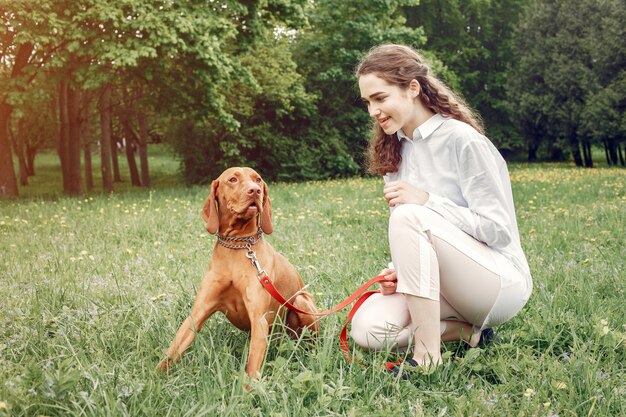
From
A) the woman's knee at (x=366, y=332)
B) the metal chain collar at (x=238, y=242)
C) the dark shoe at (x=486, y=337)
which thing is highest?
the metal chain collar at (x=238, y=242)

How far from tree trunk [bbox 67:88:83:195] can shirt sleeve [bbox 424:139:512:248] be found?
1490 cm

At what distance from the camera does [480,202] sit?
2.93 metres

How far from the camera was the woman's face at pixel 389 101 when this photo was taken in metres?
3.08

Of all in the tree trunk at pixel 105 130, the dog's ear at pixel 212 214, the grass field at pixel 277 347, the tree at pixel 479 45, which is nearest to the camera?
the grass field at pixel 277 347

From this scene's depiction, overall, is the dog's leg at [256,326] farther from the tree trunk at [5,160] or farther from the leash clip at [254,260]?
the tree trunk at [5,160]

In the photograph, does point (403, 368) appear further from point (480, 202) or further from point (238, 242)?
point (238, 242)

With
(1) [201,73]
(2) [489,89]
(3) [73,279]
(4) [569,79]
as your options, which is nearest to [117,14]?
(1) [201,73]

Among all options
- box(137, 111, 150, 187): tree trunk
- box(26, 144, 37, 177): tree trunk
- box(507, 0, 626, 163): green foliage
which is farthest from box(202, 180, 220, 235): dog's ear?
box(26, 144, 37, 177): tree trunk

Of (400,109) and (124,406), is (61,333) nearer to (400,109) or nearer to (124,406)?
(124,406)

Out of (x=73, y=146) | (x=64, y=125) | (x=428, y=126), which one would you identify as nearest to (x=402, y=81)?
(x=428, y=126)

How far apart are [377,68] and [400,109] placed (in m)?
0.27

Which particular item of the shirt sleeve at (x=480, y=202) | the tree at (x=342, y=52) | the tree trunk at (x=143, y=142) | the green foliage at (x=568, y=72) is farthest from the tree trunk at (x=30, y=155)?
the shirt sleeve at (x=480, y=202)

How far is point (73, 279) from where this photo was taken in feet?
14.2

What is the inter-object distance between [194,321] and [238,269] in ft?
1.16
